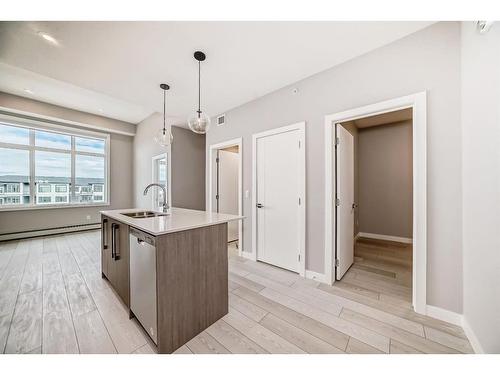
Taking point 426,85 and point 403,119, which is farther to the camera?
point 403,119

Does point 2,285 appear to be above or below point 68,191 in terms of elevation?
below

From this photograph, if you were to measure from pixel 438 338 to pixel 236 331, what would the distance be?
5.27 ft

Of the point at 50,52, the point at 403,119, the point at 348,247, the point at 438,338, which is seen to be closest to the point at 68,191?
the point at 50,52

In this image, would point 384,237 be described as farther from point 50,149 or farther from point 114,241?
point 50,149

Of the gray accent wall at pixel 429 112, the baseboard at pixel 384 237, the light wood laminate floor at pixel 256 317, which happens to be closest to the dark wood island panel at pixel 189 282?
the light wood laminate floor at pixel 256 317

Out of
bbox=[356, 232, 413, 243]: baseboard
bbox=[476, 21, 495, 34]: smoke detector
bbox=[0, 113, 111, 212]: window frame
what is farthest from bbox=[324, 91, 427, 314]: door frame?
bbox=[0, 113, 111, 212]: window frame

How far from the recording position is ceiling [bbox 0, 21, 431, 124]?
1.73 meters

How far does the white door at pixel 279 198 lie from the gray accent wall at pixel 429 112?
24 centimetres

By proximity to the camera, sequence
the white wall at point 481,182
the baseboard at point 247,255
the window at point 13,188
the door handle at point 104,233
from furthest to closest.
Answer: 1. the window at point 13,188
2. the baseboard at point 247,255
3. the door handle at point 104,233
4. the white wall at point 481,182

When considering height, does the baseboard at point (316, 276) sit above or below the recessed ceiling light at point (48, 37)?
below

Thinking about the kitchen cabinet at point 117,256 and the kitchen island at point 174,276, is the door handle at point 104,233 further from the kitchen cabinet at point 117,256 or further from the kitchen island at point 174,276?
the kitchen island at point 174,276

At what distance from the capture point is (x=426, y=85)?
1.70 metres

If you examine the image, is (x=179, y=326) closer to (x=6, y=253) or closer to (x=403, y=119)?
(x=6, y=253)

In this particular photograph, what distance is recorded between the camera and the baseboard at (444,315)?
5.20 feet
